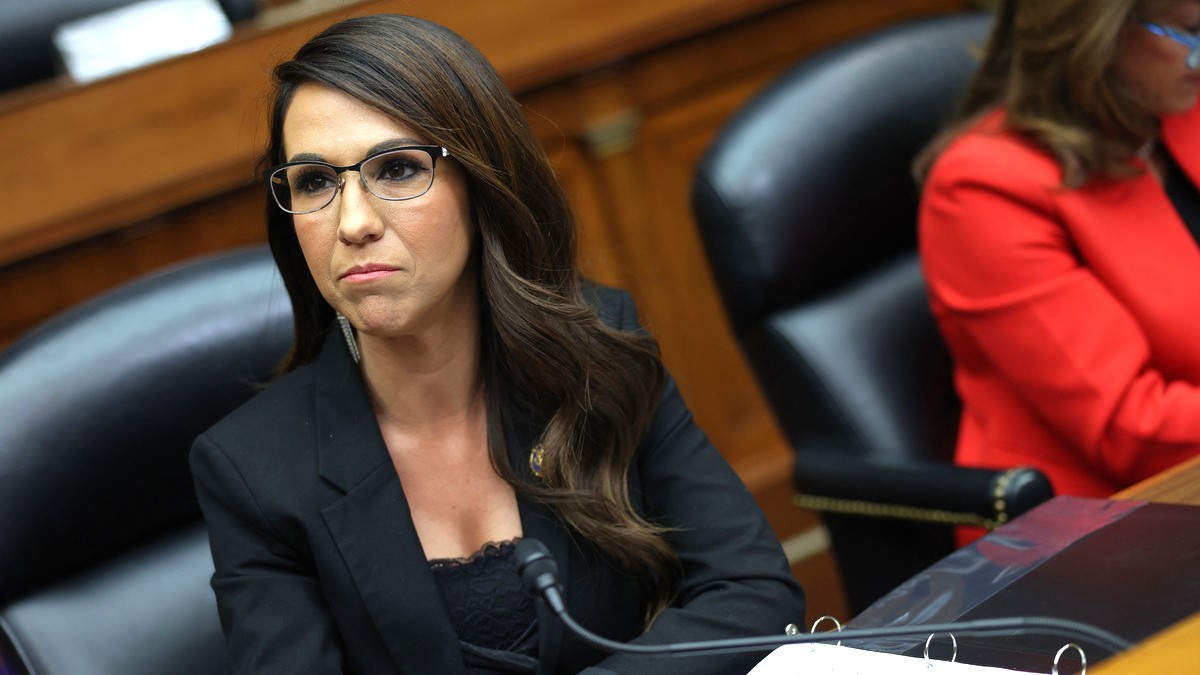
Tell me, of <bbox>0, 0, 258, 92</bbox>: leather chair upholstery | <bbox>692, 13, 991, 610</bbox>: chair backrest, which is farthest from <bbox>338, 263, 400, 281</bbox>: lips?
<bbox>0, 0, 258, 92</bbox>: leather chair upholstery

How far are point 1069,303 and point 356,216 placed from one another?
951 mm

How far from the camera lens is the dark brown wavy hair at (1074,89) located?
1.72 m

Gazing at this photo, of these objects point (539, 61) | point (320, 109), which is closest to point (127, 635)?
point (320, 109)

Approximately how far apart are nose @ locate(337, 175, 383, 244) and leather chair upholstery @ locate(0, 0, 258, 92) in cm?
169

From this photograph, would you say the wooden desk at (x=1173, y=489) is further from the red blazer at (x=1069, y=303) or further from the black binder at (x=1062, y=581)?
the red blazer at (x=1069, y=303)

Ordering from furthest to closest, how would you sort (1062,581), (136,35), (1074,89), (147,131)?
(136,35) → (147,131) → (1074,89) → (1062,581)

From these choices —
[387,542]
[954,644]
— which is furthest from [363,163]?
[954,644]

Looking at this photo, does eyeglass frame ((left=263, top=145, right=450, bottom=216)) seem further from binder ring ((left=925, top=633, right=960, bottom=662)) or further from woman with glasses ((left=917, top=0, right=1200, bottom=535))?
woman with glasses ((left=917, top=0, right=1200, bottom=535))

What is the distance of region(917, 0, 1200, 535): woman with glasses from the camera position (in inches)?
66.4

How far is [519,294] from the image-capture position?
51.5 inches

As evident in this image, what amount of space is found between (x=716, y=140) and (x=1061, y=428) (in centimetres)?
59

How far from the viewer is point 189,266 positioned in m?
1.55

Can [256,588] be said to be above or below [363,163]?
below

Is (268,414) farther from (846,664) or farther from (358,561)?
(846,664)
